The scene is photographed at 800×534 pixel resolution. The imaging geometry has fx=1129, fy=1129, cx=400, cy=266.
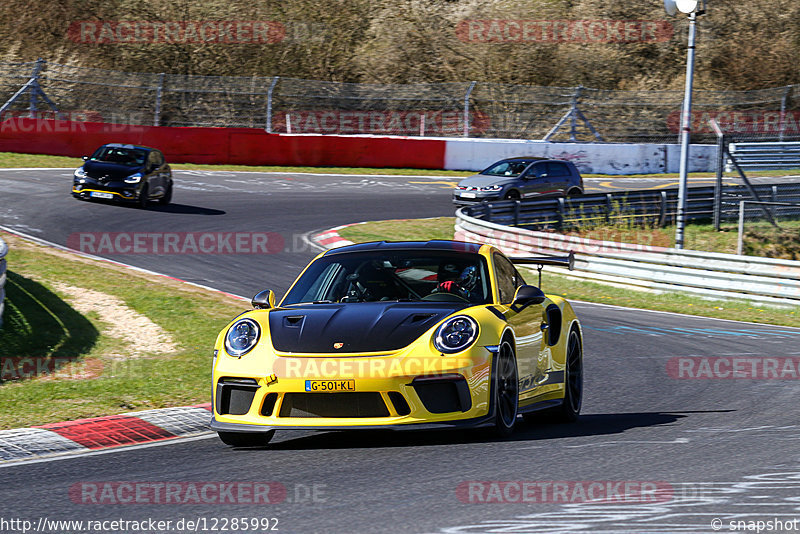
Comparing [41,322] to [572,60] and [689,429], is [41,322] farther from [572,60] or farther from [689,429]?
[572,60]

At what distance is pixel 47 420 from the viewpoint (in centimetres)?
817

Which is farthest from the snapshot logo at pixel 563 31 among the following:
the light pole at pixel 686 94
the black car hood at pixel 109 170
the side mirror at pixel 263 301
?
the side mirror at pixel 263 301

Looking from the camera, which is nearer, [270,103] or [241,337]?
[241,337]

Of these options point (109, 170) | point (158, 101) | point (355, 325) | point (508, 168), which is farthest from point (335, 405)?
point (158, 101)

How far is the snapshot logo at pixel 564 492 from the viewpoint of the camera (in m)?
5.36

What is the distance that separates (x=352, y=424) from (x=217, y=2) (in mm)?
47909

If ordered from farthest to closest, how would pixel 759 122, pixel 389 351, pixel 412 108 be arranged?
pixel 412 108 → pixel 759 122 → pixel 389 351

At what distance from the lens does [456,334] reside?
271 inches

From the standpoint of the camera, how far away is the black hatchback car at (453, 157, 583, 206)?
27.8 m

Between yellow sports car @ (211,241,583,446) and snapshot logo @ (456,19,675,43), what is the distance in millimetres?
45436

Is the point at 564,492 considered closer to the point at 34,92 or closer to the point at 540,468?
the point at 540,468

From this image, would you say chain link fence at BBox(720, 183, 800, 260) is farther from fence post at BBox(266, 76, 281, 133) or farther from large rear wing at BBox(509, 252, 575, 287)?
fence post at BBox(266, 76, 281, 133)

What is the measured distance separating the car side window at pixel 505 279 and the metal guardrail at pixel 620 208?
14455 millimetres

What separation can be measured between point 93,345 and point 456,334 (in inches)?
238
